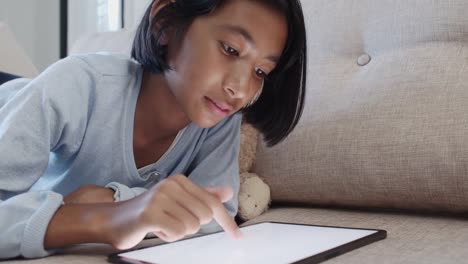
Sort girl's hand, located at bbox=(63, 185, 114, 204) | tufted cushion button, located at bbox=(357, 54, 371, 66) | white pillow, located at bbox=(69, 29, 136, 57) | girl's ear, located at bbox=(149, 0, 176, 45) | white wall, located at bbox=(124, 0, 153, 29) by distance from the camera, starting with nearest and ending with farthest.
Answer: girl's hand, located at bbox=(63, 185, 114, 204), girl's ear, located at bbox=(149, 0, 176, 45), tufted cushion button, located at bbox=(357, 54, 371, 66), white pillow, located at bbox=(69, 29, 136, 57), white wall, located at bbox=(124, 0, 153, 29)

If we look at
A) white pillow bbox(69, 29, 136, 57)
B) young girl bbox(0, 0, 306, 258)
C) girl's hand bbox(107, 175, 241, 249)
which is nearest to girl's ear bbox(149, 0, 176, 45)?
young girl bbox(0, 0, 306, 258)

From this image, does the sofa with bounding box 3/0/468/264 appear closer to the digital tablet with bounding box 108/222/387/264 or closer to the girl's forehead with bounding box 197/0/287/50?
the digital tablet with bounding box 108/222/387/264

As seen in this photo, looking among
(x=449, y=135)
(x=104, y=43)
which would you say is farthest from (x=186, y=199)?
(x=104, y=43)

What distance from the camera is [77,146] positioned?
2.77 feet

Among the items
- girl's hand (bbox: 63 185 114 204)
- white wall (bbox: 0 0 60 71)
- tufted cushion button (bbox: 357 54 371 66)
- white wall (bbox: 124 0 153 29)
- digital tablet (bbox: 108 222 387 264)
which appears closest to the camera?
digital tablet (bbox: 108 222 387 264)

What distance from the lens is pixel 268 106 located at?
1029 millimetres

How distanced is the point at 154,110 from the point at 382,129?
37cm

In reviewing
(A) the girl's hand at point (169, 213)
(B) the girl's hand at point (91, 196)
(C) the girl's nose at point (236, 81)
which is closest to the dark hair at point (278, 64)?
(C) the girl's nose at point (236, 81)

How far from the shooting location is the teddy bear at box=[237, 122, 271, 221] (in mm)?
970

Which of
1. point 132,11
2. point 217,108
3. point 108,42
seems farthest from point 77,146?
point 132,11

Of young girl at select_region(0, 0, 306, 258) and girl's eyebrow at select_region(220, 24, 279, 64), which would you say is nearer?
young girl at select_region(0, 0, 306, 258)

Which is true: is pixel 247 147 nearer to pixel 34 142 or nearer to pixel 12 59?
pixel 34 142

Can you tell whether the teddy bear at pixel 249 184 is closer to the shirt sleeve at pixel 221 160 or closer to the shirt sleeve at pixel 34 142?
the shirt sleeve at pixel 221 160

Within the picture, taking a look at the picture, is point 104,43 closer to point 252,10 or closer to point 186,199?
point 252,10
